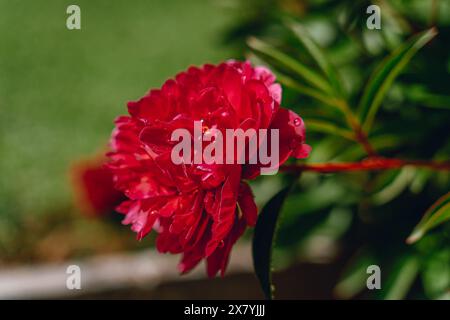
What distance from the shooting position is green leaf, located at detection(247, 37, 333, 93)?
95cm

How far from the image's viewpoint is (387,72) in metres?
0.88

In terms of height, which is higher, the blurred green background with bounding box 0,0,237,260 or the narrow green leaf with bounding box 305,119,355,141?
the blurred green background with bounding box 0,0,237,260

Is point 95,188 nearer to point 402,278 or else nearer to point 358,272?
point 358,272

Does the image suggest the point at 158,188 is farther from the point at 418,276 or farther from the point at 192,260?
the point at 418,276

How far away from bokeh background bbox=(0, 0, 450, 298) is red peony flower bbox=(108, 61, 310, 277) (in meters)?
0.15

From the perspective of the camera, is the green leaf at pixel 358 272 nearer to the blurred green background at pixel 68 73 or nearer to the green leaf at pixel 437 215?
the green leaf at pixel 437 215

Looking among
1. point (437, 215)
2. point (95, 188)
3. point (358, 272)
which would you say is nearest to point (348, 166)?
point (437, 215)

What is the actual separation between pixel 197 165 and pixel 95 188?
1.36m

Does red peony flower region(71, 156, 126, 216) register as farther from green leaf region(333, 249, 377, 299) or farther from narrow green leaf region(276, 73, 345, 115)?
narrow green leaf region(276, 73, 345, 115)

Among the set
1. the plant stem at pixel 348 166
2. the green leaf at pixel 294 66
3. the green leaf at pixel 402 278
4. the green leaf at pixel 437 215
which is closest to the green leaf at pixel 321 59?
the green leaf at pixel 294 66

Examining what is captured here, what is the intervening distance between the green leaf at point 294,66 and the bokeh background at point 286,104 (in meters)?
0.01

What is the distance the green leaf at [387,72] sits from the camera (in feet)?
2.70

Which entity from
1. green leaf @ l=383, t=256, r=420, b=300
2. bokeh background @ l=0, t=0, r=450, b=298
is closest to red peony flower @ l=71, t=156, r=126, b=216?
bokeh background @ l=0, t=0, r=450, b=298

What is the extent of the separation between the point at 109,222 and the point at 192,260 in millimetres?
1461
